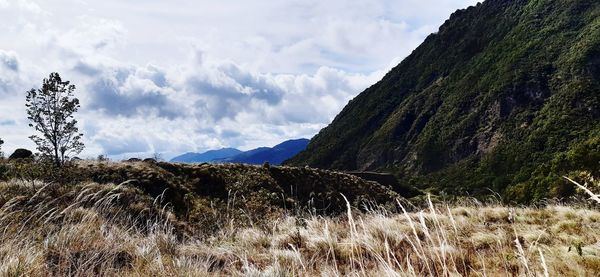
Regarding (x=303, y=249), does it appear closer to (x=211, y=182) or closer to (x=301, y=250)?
(x=301, y=250)

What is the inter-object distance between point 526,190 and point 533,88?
94841 millimetres

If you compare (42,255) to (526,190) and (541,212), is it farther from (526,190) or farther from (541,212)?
(526,190)

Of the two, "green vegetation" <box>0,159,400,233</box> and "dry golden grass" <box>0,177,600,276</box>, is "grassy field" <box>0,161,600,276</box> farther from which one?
"green vegetation" <box>0,159,400,233</box>

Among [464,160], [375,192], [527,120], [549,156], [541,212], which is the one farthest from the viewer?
[464,160]

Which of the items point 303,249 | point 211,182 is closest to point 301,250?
point 303,249

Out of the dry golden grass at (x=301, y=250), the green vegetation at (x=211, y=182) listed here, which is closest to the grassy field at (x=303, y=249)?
the dry golden grass at (x=301, y=250)

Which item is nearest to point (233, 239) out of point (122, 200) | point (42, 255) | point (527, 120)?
point (42, 255)

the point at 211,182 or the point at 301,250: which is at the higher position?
the point at 211,182

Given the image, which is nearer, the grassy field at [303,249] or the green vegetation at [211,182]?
the grassy field at [303,249]

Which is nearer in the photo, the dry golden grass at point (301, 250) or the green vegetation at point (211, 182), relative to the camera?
the dry golden grass at point (301, 250)

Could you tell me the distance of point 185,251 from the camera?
23.0ft

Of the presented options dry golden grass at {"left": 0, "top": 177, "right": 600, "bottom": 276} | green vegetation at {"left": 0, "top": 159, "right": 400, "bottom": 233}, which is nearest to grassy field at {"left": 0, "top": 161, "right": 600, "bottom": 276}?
dry golden grass at {"left": 0, "top": 177, "right": 600, "bottom": 276}

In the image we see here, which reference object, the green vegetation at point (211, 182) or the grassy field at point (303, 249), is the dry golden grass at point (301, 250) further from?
the green vegetation at point (211, 182)

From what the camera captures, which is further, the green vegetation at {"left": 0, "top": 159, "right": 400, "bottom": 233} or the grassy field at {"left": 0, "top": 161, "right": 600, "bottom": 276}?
the green vegetation at {"left": 0, "top": 159, "right": 400, "bottom": 233}
